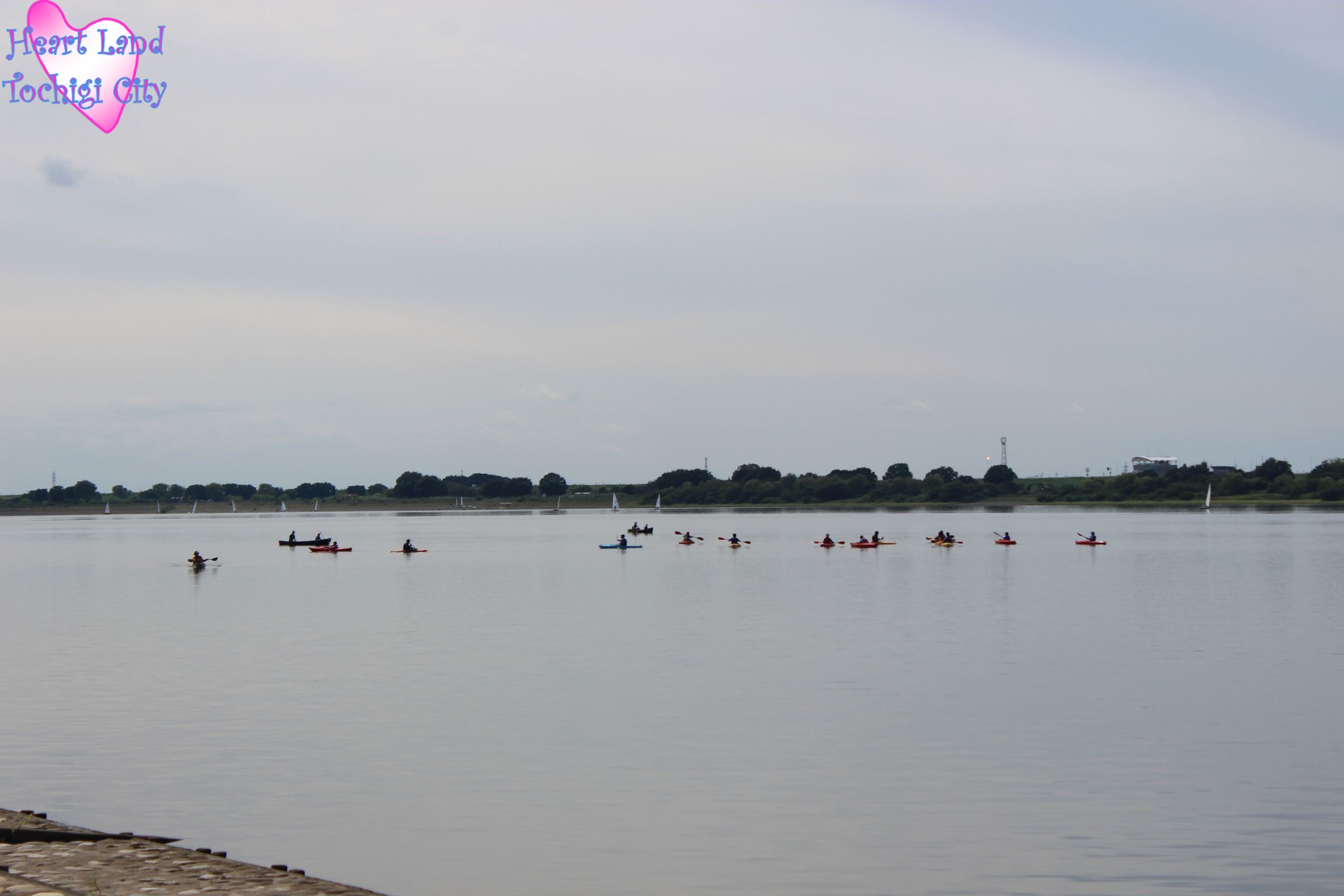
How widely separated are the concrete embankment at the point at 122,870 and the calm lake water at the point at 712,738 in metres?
1.72

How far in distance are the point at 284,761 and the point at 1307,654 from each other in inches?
1107

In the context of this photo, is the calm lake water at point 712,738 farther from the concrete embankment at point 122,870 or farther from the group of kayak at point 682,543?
the group of kayak at point 682,543

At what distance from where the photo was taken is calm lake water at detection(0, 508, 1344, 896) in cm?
1605

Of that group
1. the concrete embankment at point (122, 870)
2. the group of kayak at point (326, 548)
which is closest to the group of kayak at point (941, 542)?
the group of kayak at point (326, 548)

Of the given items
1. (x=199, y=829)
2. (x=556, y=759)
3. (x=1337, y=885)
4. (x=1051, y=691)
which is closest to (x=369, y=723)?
(x=556, y=759)

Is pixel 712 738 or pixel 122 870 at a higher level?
pixel 122 870

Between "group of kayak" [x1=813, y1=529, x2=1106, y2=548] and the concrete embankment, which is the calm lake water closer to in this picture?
the concrete embankment

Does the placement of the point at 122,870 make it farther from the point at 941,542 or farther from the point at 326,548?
the point at 941,542

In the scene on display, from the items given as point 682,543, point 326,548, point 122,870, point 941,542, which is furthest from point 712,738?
point 682,543

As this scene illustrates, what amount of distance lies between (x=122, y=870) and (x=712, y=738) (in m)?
12.4

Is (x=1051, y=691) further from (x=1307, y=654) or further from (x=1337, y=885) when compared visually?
(x=1337, y=885)

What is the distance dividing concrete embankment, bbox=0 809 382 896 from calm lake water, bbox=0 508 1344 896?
172 centimetres

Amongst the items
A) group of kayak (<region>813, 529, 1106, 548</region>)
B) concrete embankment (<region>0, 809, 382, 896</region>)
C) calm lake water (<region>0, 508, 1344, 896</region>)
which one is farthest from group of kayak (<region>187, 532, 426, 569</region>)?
concrete embankment (<region>0, 809, 382, 896</region>)

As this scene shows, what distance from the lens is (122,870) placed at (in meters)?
13.3
